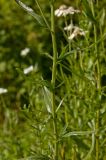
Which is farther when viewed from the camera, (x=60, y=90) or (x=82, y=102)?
(x=60, y=90)

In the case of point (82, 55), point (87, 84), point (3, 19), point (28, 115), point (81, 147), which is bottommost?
point (81, 147)

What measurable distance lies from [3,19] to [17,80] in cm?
69

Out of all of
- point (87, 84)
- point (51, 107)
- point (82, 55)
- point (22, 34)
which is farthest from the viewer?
Answer: point (22, 34)

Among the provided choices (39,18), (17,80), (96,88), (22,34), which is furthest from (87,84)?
(22,34)

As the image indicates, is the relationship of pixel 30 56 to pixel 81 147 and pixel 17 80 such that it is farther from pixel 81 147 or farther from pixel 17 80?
pixel 81 147

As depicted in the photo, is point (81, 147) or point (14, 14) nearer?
point (81, 147)

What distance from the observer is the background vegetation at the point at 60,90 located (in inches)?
60.8

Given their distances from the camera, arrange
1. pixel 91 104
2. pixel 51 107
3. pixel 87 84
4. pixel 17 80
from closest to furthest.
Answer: pixel 51 107 → pixel 91 104 → pixel 87 84 → pixel 17 80

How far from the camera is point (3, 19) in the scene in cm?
462

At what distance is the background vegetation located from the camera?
Answer: 1.54 metres

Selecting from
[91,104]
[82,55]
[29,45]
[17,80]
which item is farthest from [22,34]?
[91,104]

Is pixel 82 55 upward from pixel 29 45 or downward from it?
downward

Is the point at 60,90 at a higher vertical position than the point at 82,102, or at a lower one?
higher

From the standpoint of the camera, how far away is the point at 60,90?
2.92m
